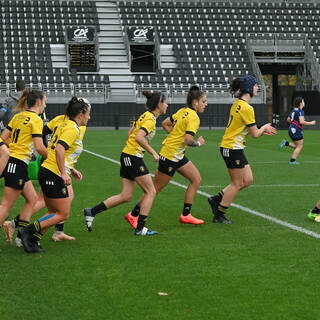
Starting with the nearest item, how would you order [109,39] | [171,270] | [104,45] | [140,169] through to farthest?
[171,270]
[140,169]
[104,45]
[109,39]

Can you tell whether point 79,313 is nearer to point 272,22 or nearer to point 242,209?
point 242,209

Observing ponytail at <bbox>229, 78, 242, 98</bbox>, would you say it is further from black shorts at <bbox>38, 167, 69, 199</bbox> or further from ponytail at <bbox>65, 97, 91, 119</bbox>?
black shorts at <bbox>38, 167, 69, 199</bbox>

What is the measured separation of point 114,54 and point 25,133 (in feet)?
127

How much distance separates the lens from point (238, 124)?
8.64 m

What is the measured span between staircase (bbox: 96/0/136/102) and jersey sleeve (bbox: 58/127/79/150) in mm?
34820

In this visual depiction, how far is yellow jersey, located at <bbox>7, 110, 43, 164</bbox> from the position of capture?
23.3 feet

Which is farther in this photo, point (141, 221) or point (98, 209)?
point (98, 209)

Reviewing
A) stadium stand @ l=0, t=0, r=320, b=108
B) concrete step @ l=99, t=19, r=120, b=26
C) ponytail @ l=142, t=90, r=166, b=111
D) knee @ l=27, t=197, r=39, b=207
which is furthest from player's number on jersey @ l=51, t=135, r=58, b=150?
concrete step @ l=99, t=19, r=120, b=26

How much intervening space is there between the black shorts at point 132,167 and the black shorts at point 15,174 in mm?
1400

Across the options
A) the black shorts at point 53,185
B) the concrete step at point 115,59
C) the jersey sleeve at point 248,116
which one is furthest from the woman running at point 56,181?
the concrete step at point 115,59

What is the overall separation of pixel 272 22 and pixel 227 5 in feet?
12.3

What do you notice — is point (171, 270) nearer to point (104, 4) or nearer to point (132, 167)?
point (132, 167)

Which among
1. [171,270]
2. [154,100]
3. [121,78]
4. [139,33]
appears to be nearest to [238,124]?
[154,100]

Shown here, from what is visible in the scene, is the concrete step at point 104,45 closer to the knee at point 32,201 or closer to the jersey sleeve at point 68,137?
the knee at point 32,201
